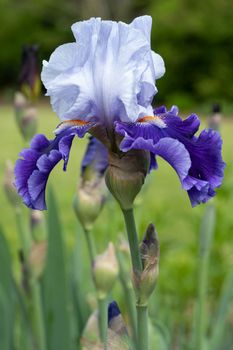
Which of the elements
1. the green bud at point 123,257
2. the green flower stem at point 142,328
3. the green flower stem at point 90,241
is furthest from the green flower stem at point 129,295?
the green flower stem at point 142,328

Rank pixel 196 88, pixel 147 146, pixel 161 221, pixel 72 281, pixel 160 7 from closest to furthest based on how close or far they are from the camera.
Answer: pixel 147 146
pixel 72 281
pixel 161 221
pixel 196 88
pixel 160 7

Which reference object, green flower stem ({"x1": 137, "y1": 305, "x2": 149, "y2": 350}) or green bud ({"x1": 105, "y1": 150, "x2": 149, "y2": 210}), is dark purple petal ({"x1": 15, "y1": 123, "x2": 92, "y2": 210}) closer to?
green bud ({"x1": 105, "y1": 150, "x2": 149, "y2": 210})

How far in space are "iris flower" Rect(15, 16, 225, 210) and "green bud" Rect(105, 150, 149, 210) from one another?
0.07 feet

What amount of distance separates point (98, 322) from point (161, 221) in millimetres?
1171

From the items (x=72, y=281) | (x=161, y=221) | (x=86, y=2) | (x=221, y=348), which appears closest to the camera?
(x=221, y=348)

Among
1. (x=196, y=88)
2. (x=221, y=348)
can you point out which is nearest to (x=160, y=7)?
(x=196, y=88)

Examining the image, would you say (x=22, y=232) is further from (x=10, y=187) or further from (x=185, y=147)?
(x=185, y=147)

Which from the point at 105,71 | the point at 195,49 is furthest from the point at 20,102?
the point at 195,49

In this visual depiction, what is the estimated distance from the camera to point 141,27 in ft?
2.58

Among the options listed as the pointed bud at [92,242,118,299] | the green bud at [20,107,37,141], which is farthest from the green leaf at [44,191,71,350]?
the pointed bud at [92,242,118,299]

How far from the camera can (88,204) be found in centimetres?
121

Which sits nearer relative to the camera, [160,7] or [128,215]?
[128,215]

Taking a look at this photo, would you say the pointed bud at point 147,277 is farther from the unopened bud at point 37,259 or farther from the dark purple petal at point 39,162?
the unopened bud at point 37,259

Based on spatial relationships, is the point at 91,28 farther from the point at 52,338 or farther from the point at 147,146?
the point at 52,338
